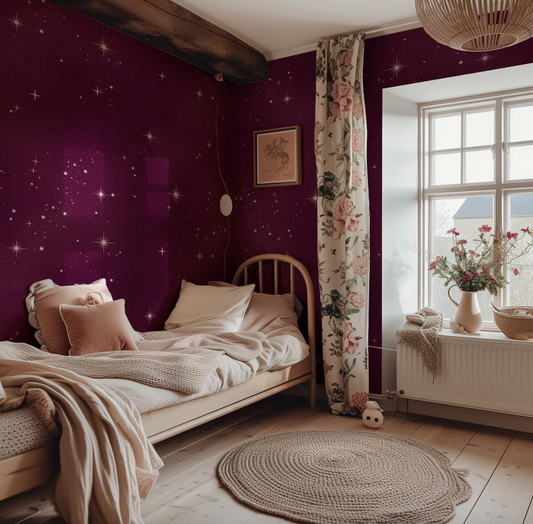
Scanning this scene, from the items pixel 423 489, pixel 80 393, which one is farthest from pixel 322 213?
pixel 80 393

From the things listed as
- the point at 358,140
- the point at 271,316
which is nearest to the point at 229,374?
the point at 271,316

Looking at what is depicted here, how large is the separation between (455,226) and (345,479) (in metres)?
1.99

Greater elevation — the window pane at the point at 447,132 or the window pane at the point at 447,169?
the window pane at the point at 447,132

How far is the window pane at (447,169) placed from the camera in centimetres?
361

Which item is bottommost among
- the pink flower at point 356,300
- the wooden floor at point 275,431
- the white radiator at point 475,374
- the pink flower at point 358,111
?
the wooden floor at point 275,431

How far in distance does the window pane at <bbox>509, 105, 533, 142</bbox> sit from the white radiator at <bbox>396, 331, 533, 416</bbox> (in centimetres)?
126

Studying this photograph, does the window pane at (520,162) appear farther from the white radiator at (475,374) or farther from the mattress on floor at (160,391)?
the mattress on floor at (160,391)

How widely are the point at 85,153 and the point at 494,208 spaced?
2516 millimetres

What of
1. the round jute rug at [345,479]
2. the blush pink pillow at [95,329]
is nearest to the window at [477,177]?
the round jute rug at [345,479]

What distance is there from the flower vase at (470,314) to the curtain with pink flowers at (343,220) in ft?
1.86

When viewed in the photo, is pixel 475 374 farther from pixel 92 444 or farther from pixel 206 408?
pixel 92 444

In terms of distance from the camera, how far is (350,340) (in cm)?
→ 332

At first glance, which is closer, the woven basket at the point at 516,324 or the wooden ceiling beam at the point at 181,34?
the wooden ceiling beam at the point at 181,34

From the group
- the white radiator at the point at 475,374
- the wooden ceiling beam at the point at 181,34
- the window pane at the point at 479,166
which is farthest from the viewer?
the window pane at the point at 479,166
